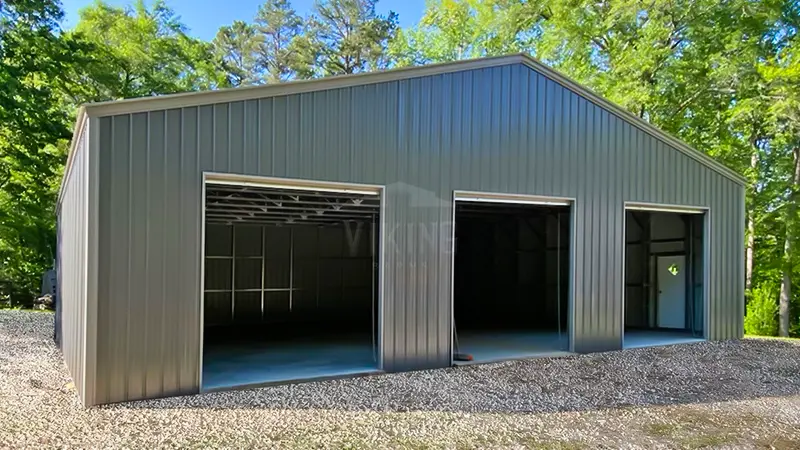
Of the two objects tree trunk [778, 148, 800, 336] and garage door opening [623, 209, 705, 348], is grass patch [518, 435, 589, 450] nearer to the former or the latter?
garage door opening [623, 209, 705, 348]

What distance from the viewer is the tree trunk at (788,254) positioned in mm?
13617

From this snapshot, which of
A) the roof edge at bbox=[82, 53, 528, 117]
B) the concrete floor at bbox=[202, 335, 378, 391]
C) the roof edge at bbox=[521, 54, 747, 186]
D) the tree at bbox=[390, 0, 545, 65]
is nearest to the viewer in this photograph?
the roof edge at bbox=[82, 53, 528, 117]

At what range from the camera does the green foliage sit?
15058 millimetres

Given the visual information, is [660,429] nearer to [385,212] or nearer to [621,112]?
[385,212]

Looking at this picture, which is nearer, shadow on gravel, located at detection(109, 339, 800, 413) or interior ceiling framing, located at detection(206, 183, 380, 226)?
shadow on gravel, located at detection(109, 339, 800, 413)

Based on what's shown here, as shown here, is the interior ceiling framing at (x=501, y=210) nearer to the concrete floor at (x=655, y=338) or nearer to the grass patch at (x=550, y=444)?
the concrete floor at (x=655, y=338)

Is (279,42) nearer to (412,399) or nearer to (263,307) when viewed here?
(263,307)

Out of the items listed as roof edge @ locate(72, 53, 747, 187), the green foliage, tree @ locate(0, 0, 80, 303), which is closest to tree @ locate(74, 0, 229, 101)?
tree @ locate(0, 0, 80, 303)

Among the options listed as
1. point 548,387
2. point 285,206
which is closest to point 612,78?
point 285,206

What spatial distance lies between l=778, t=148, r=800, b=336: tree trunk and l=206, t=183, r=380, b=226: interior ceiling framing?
381 inches

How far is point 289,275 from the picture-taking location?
13.8 m

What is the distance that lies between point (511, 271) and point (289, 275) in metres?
5.25

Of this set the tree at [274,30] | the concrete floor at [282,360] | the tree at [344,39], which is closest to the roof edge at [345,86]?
the concrete floor at [282,360]

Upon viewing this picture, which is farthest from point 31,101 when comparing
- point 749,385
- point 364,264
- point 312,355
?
point 749,385
